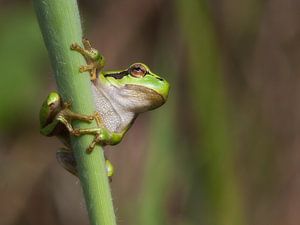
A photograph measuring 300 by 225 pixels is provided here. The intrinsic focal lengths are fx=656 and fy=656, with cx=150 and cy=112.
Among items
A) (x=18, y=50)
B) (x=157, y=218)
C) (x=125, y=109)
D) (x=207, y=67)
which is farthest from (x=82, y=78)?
(x=18, y=50)

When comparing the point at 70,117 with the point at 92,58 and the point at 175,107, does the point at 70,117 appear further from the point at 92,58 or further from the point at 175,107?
the point at 175,107

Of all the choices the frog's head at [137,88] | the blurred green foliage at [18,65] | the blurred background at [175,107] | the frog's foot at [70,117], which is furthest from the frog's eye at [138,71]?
the blurred green foliage at [18,65]

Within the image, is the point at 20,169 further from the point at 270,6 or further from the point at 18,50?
the point at 270,6

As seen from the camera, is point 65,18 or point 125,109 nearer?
point 65,18

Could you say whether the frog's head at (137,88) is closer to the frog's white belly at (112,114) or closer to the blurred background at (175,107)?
the frog's white belly at (112,114)

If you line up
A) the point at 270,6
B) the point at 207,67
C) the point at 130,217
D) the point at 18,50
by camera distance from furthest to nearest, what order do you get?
the point at 270,6
the point at 18,50
the point at 130,217
the point at 207,67

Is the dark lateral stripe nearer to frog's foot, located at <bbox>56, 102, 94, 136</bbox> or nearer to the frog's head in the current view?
the frog's head

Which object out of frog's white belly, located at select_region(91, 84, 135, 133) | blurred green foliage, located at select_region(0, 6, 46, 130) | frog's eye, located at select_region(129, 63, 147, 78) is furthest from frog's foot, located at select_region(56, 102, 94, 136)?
blurred green foliage, located at select_region(0, 6, 46, 130)
